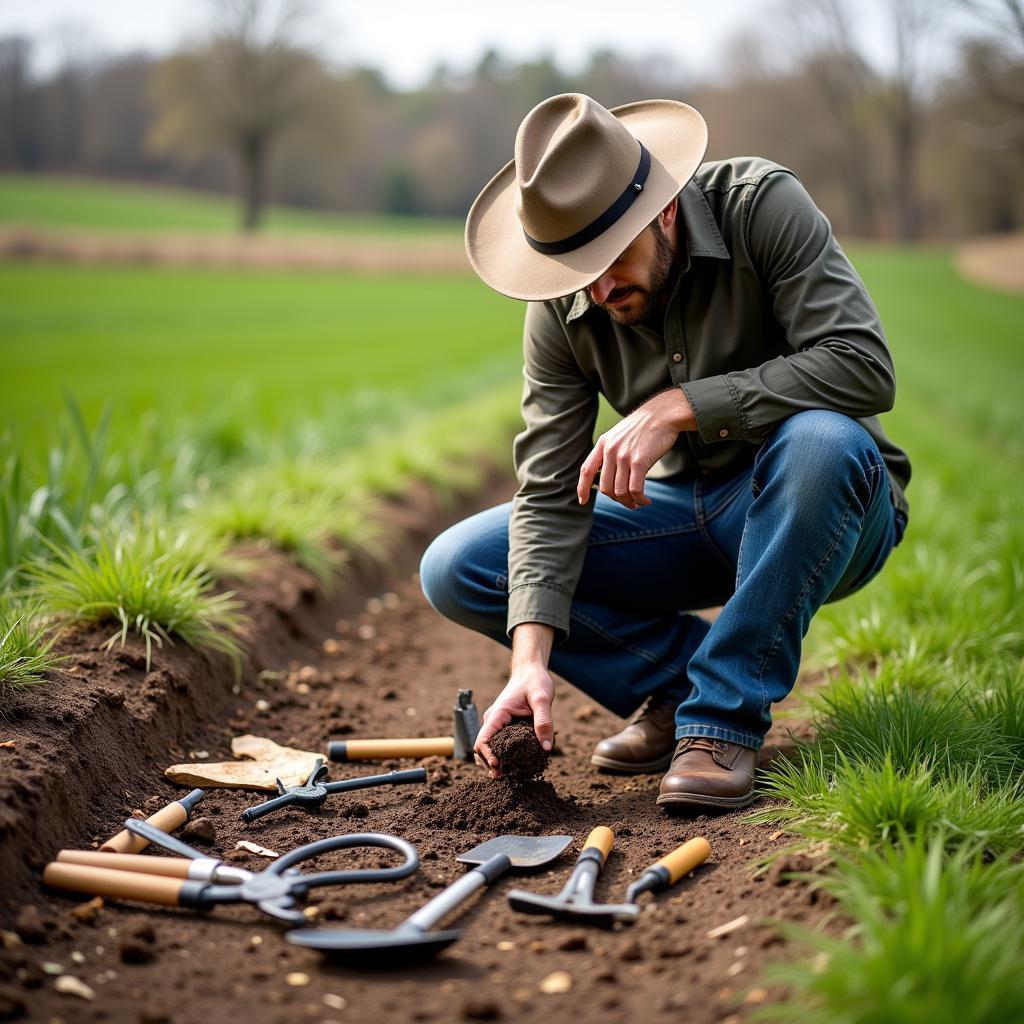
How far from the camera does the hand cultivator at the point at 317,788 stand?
7.87ft

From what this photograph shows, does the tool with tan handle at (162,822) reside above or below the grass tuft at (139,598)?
below

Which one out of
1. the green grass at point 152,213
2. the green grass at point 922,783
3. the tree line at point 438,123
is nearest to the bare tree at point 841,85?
the tree line at point 438,123

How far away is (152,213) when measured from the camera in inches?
1638

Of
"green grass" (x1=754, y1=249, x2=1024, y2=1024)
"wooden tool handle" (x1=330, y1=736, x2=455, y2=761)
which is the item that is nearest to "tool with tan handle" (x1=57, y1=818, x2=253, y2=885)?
"wooden tool handle" (x1=330, y1=736, x2=455, y2=761)

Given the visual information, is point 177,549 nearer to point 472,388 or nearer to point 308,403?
point 308,403

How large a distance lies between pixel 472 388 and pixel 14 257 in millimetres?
19228

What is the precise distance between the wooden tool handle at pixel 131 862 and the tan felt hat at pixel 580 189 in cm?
142

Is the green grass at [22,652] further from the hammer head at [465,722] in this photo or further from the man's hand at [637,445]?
the man's hand at [637,445]

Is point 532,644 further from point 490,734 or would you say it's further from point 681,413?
point 681,413

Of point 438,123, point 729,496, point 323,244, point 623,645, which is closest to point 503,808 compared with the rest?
point 623,645

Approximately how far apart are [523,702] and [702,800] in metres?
0.47

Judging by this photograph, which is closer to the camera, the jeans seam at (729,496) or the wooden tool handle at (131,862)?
the wooden tool handle at (131,862)

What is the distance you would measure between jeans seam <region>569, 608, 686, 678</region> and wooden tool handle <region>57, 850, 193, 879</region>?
122cm

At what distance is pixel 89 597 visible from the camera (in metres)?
2.99
